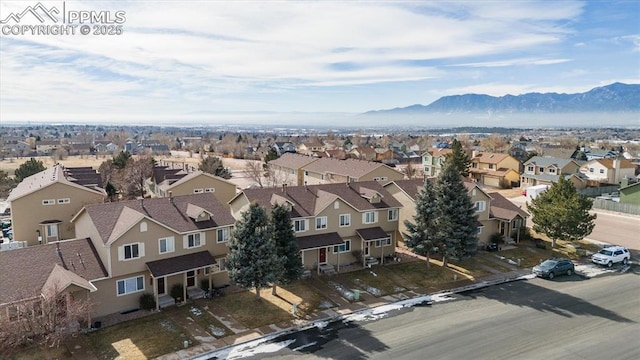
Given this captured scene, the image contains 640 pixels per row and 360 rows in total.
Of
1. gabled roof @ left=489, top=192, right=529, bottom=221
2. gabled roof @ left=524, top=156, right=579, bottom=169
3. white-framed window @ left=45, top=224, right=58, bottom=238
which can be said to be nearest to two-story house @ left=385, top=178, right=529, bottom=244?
gabled roof @ left=489, top=192, right=529, bottom=221

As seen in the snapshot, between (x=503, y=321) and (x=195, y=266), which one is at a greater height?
(x=195, y=266)

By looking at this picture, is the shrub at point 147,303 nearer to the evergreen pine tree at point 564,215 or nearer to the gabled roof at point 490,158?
the evergreen pine tree at point 564,215

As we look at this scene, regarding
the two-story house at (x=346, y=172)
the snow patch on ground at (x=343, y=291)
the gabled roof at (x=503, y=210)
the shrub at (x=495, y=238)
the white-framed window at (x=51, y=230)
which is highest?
the two-story house at (x=346, y=172)

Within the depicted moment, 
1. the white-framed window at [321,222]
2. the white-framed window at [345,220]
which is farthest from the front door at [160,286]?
the white-framed window at [345,220]

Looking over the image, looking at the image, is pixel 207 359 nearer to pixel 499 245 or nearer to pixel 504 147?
pixel 499 245

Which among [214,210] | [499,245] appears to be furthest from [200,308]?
[499,245]
